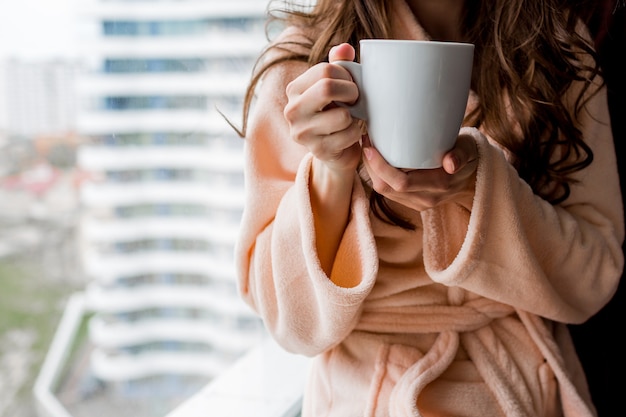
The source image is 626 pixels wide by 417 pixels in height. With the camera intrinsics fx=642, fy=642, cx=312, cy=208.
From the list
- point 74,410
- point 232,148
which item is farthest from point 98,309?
point 232,148

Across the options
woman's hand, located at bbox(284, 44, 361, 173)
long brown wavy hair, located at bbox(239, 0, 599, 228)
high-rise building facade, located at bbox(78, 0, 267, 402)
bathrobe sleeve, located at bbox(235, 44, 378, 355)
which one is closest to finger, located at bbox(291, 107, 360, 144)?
woman's hand, located at bbox(284, 44, 361, 173)

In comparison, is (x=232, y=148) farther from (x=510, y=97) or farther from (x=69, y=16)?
(x=510, y=97)

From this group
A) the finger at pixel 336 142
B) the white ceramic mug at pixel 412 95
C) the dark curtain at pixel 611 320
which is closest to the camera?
the white ceramic mug at pixel 412 95

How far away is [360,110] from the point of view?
57cm

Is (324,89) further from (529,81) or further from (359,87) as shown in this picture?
(529,81)

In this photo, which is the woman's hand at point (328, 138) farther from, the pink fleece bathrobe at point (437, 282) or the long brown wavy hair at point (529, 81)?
the long brown wavy hair at point (529, 81)

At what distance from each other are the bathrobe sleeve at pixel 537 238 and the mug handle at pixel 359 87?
182mm

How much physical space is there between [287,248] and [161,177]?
550 millimetres

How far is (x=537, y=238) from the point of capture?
811 mm

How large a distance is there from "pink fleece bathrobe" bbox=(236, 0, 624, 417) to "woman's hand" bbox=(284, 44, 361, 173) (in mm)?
125

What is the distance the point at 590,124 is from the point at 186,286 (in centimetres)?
81

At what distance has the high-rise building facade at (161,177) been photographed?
112 centimetres

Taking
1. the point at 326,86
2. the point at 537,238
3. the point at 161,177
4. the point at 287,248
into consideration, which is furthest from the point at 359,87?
the point at 161,177

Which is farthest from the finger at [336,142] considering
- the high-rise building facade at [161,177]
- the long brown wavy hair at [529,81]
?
the high-rise building facade at [161,177]
